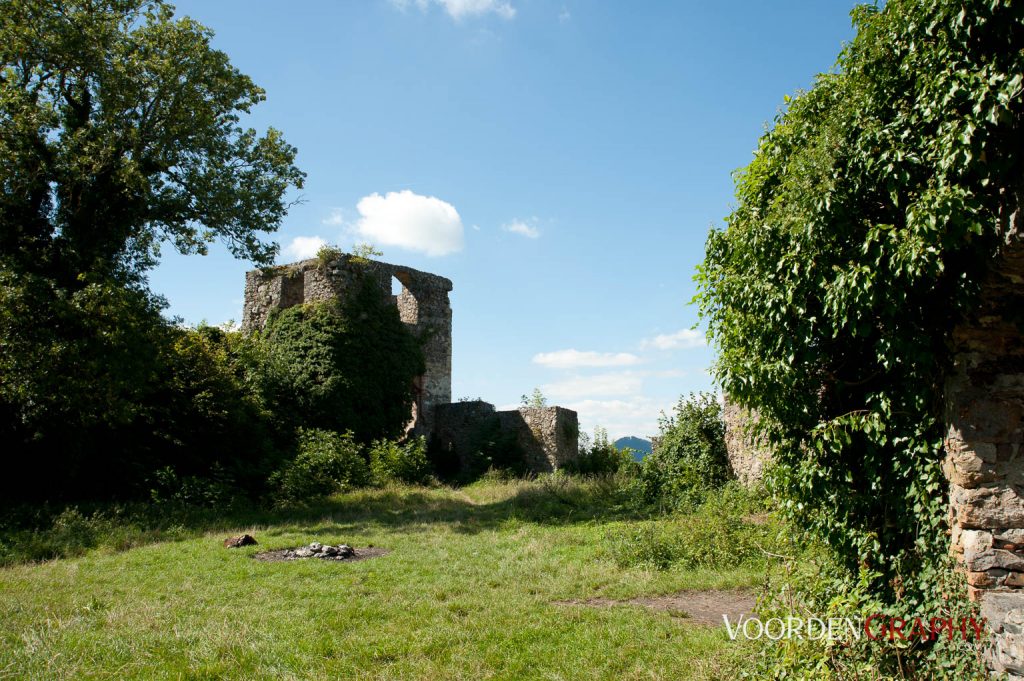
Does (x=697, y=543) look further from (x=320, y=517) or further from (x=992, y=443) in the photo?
(x=320, y=517)

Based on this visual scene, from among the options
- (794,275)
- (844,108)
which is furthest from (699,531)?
(844,108)

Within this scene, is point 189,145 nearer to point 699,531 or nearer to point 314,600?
point 314,600

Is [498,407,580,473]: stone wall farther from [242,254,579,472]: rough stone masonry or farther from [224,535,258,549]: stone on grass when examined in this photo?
[224,535,258,549]: stone on grass

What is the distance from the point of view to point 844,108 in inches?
183

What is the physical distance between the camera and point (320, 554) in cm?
916

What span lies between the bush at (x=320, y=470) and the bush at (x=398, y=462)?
368 millimetres

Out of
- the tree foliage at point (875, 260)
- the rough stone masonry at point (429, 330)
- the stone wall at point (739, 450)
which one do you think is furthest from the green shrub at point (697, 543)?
the rough stone masonry at point (429, 330)

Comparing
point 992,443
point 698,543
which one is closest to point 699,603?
point 698,543

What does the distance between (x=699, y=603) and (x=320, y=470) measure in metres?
11.7

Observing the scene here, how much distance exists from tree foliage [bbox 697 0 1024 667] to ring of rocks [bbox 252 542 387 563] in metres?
6.28

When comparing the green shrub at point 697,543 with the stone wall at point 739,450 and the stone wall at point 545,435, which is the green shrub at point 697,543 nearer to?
the stone wall at point 739,450

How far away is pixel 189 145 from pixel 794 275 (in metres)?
14.5

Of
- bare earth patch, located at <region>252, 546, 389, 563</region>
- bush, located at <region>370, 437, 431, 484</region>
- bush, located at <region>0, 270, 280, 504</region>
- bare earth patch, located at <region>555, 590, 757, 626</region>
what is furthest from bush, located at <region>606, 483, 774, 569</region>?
bush, located at <region>0, 270, 280, 504</region>

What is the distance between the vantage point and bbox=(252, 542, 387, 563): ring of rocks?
29.7 ft
